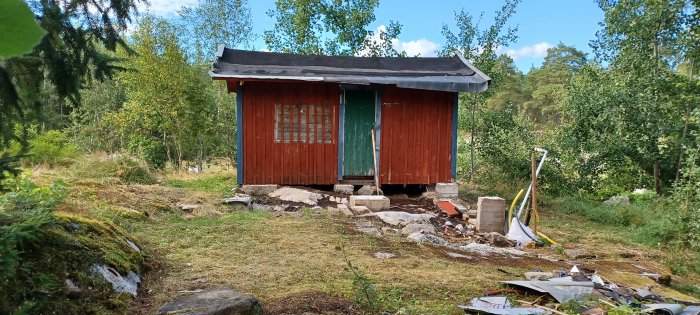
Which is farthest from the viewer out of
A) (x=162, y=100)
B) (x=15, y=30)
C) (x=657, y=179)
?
(x=162, y=100)

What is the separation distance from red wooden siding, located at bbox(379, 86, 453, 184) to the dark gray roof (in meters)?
0.46

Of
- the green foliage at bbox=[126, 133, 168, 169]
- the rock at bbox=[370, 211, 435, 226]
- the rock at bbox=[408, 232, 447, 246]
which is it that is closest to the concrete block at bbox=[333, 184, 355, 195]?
the rock at bbox=[370, 211, 435, 226]

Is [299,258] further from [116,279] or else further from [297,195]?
[297,195]

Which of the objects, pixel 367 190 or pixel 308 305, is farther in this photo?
pixel 367 190

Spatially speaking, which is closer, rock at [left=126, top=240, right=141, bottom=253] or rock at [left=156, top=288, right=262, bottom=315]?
rock at [left=156, top=288, right=262, bottom=315]

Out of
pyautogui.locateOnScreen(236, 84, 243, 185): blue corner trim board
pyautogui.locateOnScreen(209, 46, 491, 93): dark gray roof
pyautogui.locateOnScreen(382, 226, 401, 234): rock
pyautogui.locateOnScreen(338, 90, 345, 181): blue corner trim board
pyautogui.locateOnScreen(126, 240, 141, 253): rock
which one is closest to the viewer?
pyautogui.locateOnScreen(126, 240, 141, 253): rock

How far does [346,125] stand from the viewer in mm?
9719

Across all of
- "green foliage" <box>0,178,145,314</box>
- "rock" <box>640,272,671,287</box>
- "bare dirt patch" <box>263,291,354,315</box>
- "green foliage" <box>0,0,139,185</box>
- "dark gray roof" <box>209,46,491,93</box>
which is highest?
"dark gray roof" <box>209,46,491,93</box>

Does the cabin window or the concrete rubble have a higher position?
the cabin window

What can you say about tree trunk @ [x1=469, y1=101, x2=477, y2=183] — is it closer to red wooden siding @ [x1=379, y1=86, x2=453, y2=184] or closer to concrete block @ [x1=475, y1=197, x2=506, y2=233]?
red wooden siding @ [x1=379, y1=86, x2=453, y2=184]

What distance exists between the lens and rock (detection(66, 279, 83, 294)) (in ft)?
9.83

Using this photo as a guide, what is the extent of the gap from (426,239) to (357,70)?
16.6 feet

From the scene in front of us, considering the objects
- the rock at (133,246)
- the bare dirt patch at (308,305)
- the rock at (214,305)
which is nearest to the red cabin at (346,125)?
the rock at (133,246)

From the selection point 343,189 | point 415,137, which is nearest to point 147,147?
point 343,189
